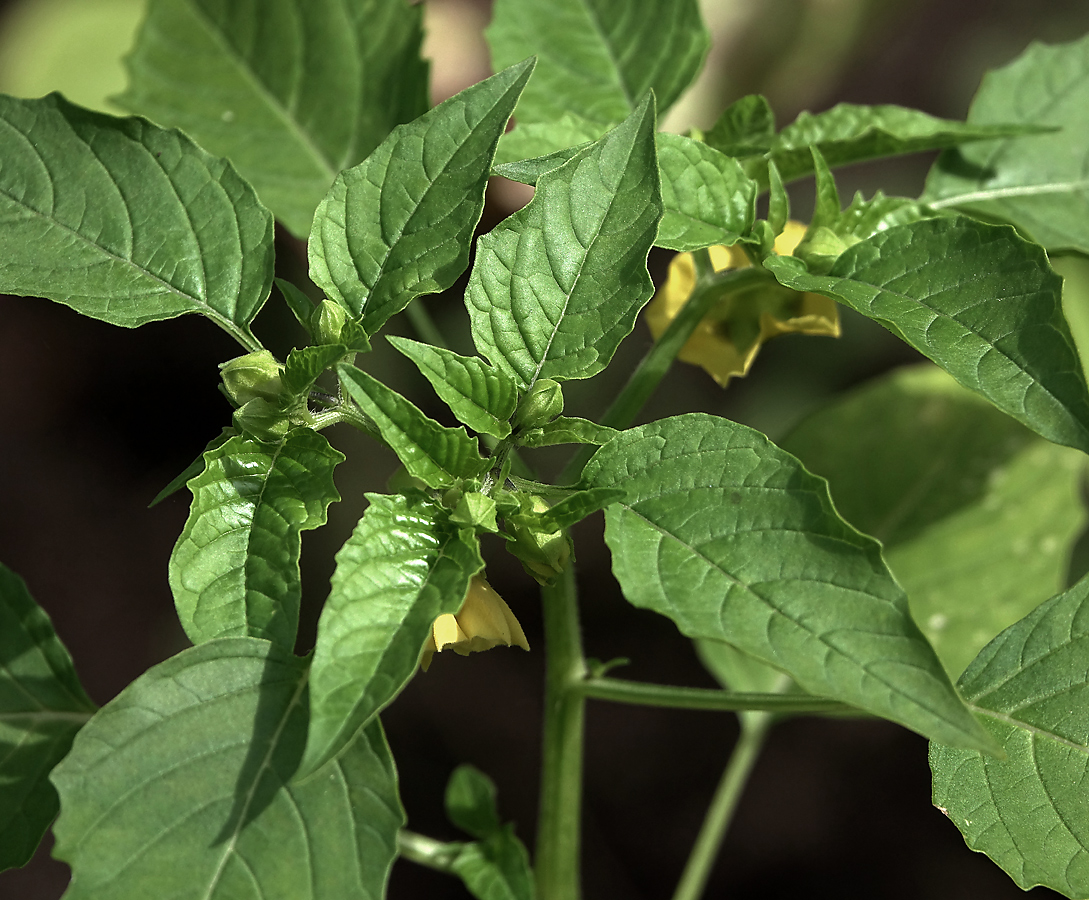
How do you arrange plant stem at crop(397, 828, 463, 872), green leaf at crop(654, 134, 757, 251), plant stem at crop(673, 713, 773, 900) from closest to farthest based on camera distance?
green leaf at crop(654, 134, 757, 251) → plant stem at crop(397, 828, 463, 872) → plant stem at crop(673, 713, 773, 900)

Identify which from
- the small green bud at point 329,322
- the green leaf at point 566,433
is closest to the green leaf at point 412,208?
the small green bud at point 329,322

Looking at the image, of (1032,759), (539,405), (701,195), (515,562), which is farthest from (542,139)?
(515,562)

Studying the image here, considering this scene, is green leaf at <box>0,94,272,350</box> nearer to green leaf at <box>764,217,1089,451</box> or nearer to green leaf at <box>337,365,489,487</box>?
green leaf at <box>337,365,489,487</box>

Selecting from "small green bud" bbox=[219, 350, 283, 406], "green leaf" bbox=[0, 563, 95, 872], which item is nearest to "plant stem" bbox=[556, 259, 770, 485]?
"small green bud" bbox=[219, 350, 283, 406]

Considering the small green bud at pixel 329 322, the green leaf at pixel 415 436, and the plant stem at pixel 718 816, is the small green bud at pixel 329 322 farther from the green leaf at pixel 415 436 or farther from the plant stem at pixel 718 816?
the plant stem at pixel 718 816

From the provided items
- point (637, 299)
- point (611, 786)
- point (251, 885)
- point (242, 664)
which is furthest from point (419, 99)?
point (611, 786)

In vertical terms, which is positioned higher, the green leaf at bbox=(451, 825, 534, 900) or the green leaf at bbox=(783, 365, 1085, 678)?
the green leaf at bbox=(451, 825, 534, 900)

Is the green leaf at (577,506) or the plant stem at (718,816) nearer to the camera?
the green leaf at (577,506)
